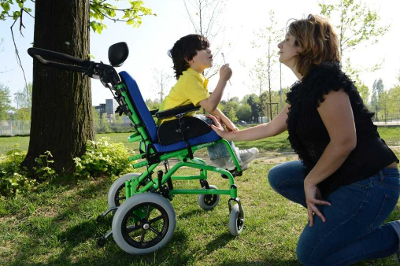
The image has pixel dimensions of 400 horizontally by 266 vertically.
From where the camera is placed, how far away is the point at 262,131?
92.3 inches

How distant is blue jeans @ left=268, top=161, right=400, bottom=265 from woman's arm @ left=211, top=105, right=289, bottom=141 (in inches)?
24.6

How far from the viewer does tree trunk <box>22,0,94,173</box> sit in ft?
12.9

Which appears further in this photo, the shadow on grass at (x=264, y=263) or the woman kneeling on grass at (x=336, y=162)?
the shadow on grass at (x=264, y=263)

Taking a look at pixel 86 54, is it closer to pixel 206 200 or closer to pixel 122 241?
pixel 206 200

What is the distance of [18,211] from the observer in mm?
3207

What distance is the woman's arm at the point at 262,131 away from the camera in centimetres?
226

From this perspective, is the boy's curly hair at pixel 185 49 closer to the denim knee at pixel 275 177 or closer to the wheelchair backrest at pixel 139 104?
the wheelchair backrest at pixel 139 104

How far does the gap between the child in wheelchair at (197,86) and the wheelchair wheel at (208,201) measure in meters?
0.61

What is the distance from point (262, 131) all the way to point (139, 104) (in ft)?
3.13

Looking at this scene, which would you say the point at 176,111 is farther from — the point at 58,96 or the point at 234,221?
the point at 58,96

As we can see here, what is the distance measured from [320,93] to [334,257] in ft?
3.05

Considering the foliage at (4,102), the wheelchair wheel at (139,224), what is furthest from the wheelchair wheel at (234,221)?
the foliage at (4,102)

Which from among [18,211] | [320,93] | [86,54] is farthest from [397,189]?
[86,54]

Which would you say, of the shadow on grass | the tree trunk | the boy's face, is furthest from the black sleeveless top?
the tree trunk
